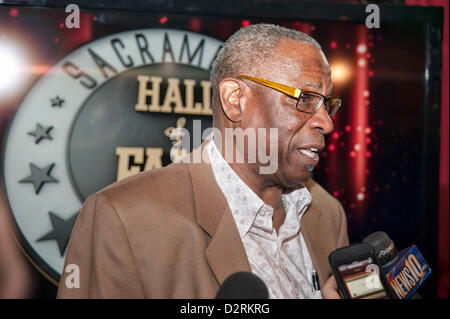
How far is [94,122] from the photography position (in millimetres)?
1739

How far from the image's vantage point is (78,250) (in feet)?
3.50

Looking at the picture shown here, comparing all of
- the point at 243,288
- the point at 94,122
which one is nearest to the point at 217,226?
the point at 243,288

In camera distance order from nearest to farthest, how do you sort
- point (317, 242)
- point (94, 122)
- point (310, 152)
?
point (310, 152) < point (317, 242) < point (94, 122)

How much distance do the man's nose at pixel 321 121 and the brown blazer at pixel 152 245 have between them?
34 cm

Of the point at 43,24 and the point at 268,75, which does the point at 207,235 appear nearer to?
the point at 268,75

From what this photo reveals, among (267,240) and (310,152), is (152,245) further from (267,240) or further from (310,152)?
(310,152)

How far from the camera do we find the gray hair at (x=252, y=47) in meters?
1.16

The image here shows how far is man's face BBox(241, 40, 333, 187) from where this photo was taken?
44.2 inches

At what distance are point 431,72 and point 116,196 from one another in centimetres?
162

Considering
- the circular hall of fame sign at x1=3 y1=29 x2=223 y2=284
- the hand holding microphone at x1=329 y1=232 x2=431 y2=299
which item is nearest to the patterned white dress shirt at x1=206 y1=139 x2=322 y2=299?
the hand holding microphone at x1=329 y1=232 x2=431 y2=299

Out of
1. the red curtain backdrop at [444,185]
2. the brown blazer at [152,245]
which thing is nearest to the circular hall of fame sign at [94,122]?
the brown blazer at [152,245]

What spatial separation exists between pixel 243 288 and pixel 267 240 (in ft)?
1.44
